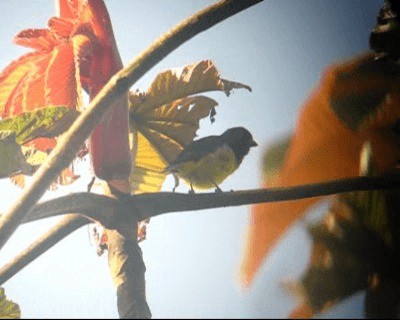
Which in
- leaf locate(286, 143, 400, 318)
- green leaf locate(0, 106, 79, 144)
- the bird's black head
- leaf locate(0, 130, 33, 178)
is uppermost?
green leaf locate(0, 106, 79, 144)

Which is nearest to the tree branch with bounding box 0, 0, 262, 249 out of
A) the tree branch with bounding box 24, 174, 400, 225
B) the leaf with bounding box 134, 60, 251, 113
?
the tree branch with bounding box 24, 174, 400, 225

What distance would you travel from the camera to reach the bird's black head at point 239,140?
545 mm

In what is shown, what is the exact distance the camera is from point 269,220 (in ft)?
1.07

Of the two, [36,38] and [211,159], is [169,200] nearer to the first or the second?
[211,159]

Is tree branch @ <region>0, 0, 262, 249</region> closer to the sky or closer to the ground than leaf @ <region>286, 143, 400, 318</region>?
closer to the sky

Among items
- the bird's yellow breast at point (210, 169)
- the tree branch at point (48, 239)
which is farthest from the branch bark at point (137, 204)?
the bird's yellow breast at point (210, 169)

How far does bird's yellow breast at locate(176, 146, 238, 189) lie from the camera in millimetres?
521

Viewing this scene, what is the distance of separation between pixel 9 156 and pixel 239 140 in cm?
22

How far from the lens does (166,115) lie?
1.83ft

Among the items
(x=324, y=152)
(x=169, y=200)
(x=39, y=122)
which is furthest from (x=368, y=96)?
(x=39, y=122)

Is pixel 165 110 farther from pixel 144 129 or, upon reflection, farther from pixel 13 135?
pixel 13 135

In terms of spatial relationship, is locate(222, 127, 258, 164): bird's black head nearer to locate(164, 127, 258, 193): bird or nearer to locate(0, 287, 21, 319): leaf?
locate(164, 127, 258, 193): bird

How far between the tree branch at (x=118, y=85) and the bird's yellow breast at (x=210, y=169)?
0.46 ft

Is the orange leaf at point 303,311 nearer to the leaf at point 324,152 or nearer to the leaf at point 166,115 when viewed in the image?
the leaf at point 324,152
